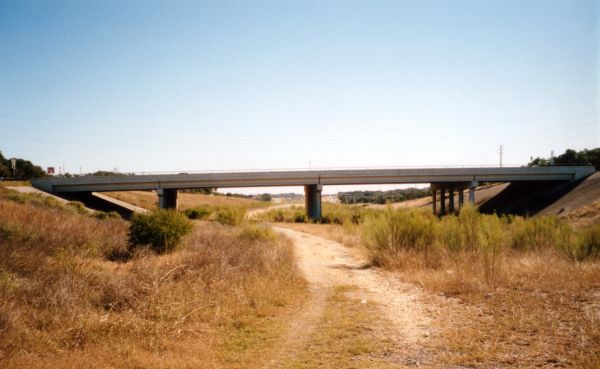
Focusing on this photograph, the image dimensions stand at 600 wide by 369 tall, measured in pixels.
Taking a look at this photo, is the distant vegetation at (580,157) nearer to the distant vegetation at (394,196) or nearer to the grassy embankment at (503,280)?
the distant vegetation at (394,196)

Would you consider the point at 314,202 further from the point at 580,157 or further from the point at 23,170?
the point at 23,170

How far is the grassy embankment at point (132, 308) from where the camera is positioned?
557 centimetres

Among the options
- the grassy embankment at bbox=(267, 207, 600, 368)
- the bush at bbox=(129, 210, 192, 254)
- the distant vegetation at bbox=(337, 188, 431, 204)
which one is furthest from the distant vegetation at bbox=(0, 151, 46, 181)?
the grassy embankment at bbox=(267, 207, 600, 368)

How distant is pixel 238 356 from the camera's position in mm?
6055

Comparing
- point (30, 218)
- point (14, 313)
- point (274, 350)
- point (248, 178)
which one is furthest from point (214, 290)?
point (248, 178)

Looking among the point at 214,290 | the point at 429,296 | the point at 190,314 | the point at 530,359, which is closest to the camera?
the point at 530,359

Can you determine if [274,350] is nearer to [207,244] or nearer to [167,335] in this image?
[167,335]

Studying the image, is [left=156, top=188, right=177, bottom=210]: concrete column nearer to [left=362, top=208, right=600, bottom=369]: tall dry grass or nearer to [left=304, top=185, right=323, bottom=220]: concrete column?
[left=304, top=185, right=323, bottom=220]: concrete column

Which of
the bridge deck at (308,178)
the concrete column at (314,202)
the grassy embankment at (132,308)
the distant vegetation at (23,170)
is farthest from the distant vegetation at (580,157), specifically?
the distant vegetation at (23,170)

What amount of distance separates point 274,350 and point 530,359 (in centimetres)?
418

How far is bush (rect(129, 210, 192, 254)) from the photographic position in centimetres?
1484

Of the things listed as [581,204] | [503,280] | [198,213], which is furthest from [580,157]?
[503,280]

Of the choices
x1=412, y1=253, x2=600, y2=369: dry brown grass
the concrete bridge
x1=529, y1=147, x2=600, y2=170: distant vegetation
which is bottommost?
x1=412, y1=253, x2=600, y2=369: dry brown grass

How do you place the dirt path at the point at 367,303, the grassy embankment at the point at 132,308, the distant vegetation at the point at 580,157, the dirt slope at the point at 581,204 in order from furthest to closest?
the distant vegetation at the point at 580,157
the dirt slope at the point at 581,204
the dirt path at the point at 367,303
the grassy embankment at the point at 132,308
